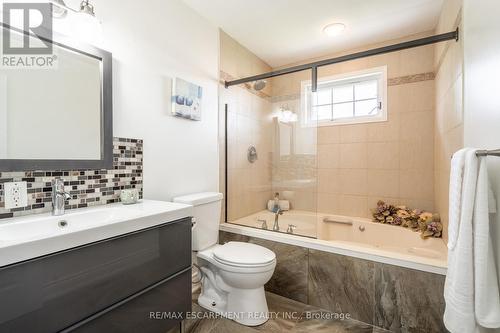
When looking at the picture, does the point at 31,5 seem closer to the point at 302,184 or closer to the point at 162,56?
the point at 162,56

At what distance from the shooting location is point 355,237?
8.58ft

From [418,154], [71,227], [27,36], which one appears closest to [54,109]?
[27,36]

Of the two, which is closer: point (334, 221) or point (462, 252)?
point (462, 252)

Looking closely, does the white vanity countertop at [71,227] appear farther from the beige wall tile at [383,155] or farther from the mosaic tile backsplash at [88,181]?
the beige wall tile at [383,155]

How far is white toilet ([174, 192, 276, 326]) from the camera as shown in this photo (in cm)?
162

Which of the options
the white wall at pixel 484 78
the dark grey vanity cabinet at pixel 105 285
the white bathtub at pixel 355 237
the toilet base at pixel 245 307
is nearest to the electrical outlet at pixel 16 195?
the dark grey vanity cabinet at pixel 105 285

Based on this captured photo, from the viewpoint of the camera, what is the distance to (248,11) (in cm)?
213

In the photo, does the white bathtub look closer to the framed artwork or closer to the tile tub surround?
the tile tub surround

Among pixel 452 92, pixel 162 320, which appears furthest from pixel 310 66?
pixel 162 320

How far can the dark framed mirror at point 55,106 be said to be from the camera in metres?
1.13

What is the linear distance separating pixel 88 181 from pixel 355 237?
247 cm

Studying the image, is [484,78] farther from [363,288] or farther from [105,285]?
[105,285]

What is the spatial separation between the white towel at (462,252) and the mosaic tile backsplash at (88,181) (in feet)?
5.60

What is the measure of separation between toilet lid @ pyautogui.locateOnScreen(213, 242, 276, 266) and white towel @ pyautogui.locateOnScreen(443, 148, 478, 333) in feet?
3.13
